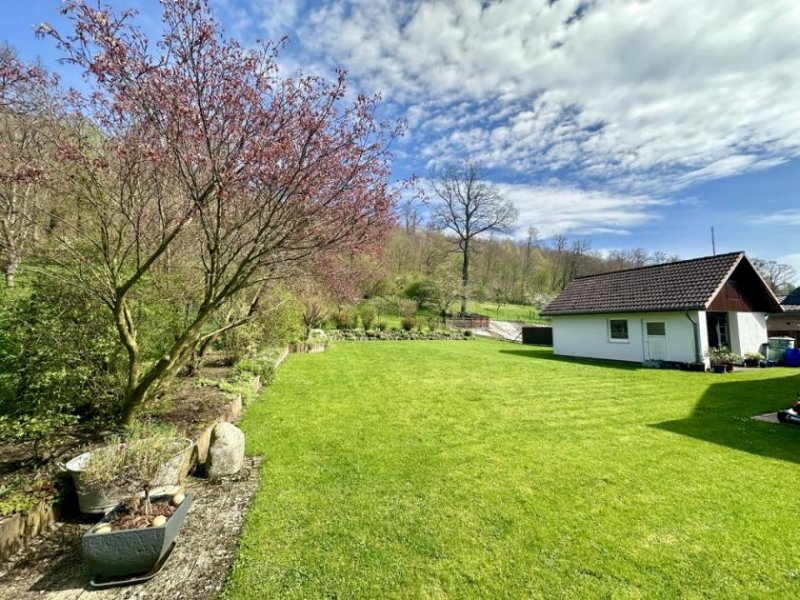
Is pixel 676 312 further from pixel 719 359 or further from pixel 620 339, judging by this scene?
pixel 620 339

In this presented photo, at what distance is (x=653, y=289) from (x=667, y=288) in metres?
0.52

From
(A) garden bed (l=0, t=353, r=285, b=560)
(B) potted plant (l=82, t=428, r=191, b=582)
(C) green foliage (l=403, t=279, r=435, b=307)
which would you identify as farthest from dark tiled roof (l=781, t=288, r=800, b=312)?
(B) potted plant (l=82, t=428, r=191, b=582)

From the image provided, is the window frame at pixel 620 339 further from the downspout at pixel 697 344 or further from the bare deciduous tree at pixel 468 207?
the bare deciduous tree at pixel 468 207

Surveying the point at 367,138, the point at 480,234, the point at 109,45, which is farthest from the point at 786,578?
the point at 480,234

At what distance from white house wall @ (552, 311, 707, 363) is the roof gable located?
49 centimetres

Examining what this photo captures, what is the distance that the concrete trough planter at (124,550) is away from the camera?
8.14ft

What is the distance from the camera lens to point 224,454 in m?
4.21

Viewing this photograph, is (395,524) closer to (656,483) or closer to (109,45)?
(656,483)

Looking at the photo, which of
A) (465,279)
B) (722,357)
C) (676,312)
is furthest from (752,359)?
(465,279)

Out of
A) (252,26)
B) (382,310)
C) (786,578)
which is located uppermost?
(252,26)

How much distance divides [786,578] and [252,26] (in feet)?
23.7

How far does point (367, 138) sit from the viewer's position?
420 cm

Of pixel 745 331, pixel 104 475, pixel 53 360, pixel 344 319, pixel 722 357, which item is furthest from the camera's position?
pixel 344 319

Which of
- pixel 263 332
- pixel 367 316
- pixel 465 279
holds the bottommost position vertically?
pixel 263 332
